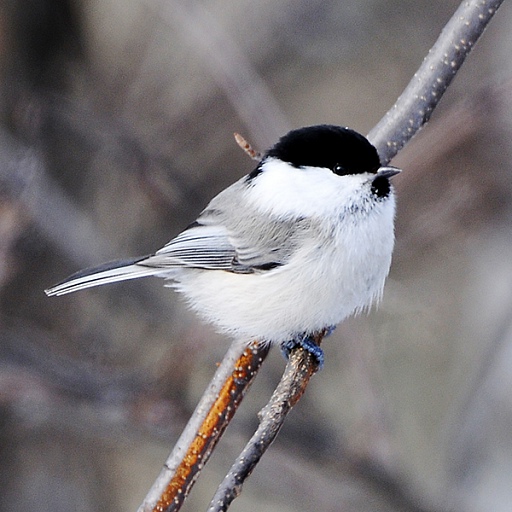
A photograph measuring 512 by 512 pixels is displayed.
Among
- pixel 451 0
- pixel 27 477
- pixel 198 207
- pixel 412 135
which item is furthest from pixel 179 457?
pixel 451 0

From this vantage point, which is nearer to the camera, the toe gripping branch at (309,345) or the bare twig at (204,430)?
the bare twig at (204,430)

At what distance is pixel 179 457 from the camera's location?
67.8 inches

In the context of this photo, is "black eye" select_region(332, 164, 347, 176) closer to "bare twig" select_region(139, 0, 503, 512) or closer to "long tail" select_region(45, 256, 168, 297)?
"bare twig" select_region(139, 0, 503, 512)

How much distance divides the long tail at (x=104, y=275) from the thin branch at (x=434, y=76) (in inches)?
28.2

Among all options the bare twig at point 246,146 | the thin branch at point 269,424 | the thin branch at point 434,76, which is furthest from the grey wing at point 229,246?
the thin branch at point 434,76

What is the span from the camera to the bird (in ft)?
6.04

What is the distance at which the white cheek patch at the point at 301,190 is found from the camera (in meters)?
1.85

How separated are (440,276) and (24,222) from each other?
6.33 feet

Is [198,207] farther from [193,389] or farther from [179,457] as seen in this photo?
[179,457]

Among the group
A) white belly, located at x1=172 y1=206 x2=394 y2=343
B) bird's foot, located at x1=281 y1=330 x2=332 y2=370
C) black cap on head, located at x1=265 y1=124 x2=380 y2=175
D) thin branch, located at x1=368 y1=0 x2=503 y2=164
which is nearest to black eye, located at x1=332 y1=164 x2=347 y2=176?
black cap on head, located at x1=265 y1=124 x2=380 y2=175

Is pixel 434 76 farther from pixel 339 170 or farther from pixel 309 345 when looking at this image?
pixel 309 345

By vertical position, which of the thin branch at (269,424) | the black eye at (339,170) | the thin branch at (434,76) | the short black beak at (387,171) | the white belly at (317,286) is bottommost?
the thin branch at (269,424)

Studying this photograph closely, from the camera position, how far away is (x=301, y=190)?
6.23 ft

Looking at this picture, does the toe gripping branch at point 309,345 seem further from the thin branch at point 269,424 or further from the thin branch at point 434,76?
the thin branch at point 434,76
